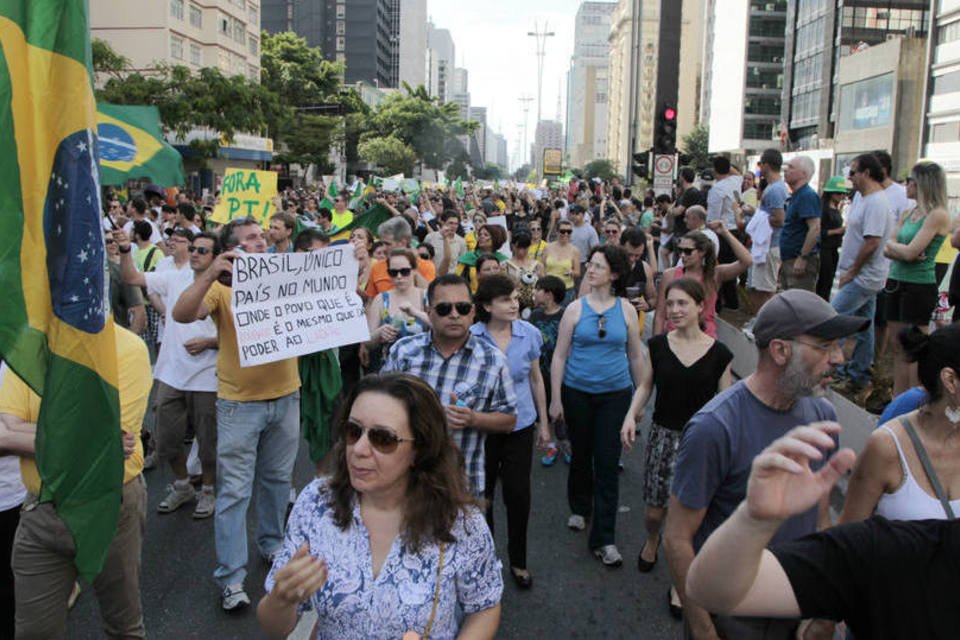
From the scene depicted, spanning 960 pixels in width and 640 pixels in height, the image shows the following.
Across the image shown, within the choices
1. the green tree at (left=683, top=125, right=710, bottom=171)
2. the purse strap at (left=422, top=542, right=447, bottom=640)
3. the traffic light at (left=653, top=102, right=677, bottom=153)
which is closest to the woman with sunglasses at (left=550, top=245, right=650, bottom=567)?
the purse strap at (left=422, top=542, right=447, bottom=640)

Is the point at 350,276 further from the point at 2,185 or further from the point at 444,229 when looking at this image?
the point at 444,229

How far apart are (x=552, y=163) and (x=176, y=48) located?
1274 inches

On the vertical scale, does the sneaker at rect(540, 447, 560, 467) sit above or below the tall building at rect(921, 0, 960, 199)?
below

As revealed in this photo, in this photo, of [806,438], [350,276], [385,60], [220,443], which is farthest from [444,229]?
[385,60]

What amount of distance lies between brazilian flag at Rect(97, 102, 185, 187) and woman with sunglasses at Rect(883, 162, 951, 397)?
643 cm

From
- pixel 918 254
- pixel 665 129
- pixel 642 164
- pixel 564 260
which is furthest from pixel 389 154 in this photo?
pixel 918 254

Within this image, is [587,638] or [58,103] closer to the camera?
[58,103]

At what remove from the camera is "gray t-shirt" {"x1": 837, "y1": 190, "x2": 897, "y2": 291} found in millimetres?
6922

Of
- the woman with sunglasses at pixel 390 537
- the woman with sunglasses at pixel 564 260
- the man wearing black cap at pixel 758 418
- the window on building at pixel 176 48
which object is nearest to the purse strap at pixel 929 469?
the man wearing black cap at pixel 758 418

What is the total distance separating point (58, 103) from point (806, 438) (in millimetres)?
2306

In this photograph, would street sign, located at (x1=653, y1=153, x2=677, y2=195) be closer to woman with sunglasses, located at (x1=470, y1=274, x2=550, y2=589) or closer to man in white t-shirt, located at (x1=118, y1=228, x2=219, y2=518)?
woman with sunglasses, located at (x1=470, y1=274, x2=550, y2=589)

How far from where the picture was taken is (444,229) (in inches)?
416

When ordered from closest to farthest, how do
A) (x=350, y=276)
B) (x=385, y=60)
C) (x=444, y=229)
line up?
(x=350, y=276)
(x=444, y=229)
(x=385, y=60)

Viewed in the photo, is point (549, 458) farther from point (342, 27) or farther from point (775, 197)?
point (342, 27)
